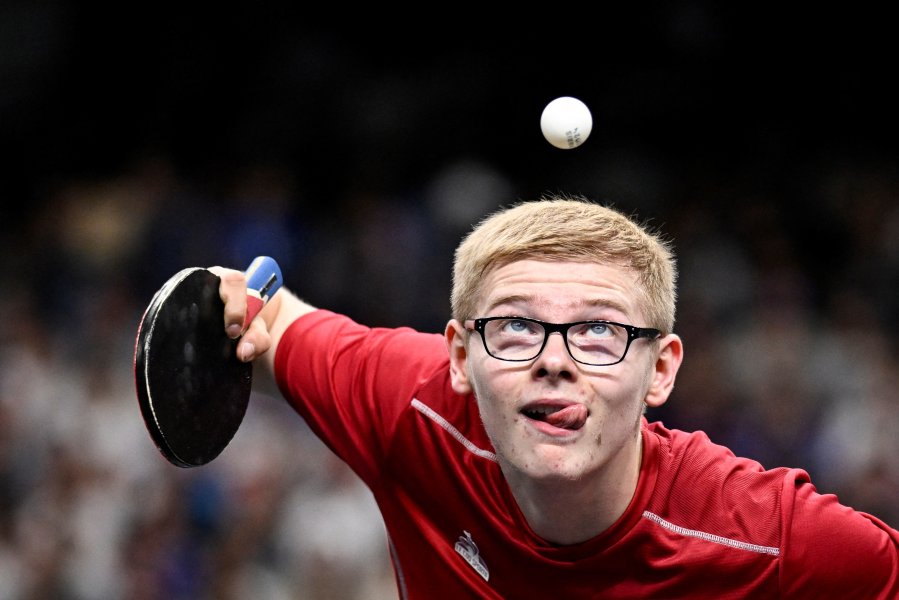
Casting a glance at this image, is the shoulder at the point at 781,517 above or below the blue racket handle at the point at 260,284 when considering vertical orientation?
below

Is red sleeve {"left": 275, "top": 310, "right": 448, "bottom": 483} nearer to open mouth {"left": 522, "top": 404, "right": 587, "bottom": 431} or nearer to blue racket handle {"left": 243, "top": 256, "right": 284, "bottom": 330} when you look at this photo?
blue racket handle {"left": 243, "top": 256, "right": 284, "bottom": 330}

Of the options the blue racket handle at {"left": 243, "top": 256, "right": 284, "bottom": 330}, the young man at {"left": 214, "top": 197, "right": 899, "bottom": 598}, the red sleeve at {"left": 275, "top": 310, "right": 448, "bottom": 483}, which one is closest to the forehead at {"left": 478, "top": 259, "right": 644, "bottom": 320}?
the young man at {"left": 214, "top": 197, "right": 899, "bottom": 598}

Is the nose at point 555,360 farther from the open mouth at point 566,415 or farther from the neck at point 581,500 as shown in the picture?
the neck at point 581,500

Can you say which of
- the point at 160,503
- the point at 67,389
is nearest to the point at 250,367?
the point at 160,503

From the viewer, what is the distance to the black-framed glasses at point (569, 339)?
3.72 metres

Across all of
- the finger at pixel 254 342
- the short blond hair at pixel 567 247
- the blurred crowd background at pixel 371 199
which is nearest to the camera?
the short blond hair at pixel 567 247

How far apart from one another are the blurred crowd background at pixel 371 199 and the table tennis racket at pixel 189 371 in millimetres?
4836

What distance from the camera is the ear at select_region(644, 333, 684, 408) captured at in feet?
13.2

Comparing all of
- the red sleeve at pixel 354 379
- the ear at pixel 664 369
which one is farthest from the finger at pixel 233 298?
the ear at pixel 664 369

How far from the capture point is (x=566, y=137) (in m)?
5.20

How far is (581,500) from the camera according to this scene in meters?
3.96

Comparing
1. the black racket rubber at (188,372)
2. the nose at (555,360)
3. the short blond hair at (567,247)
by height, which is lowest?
the black racket rubber at (188,372)

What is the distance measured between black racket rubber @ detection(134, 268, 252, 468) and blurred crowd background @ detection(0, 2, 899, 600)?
4.86 meters

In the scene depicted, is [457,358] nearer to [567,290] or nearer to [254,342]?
[567,290]
